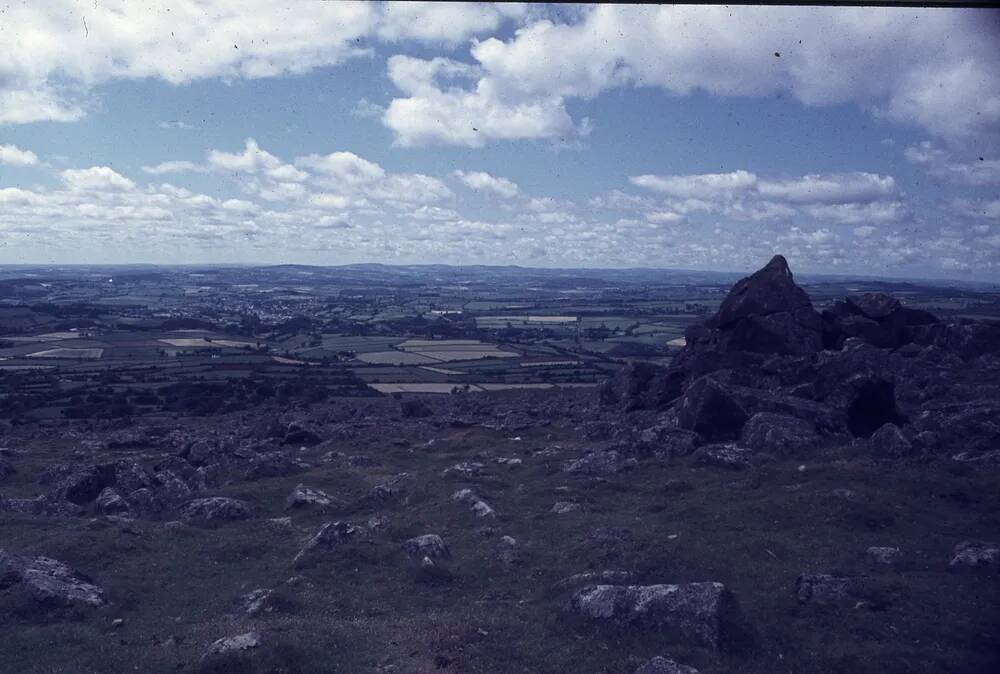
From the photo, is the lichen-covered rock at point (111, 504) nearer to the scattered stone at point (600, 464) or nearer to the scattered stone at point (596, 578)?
the scattered stone at point (600, 464)

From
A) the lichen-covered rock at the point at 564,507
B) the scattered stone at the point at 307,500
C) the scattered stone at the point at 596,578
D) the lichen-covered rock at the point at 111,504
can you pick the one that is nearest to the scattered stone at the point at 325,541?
the scattered stone at the point at 307,500

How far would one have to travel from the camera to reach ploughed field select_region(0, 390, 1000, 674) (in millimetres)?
12539

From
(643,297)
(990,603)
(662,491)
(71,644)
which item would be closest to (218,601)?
(71,644)

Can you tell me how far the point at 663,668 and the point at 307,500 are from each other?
16118 mm

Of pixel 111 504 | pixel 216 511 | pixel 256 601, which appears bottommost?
pixel 111 504

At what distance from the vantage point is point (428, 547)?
19.0m

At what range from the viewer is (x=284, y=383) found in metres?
68.7

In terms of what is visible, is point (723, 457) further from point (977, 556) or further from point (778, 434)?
point (977, 556)

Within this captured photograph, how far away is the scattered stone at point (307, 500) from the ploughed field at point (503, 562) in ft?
0.45

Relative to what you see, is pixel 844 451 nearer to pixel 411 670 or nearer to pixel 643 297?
pixel 411 670

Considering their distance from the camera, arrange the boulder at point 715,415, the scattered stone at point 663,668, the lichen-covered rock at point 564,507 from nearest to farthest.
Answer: the scattered stone at point 663,668 → the lichen-covered rock at point 564,507 → the boulder at point 715,415

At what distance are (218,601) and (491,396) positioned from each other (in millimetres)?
39471

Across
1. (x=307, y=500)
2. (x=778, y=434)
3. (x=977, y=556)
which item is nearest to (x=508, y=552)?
(x=307, y=500)

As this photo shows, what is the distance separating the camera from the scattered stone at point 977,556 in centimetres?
1479
